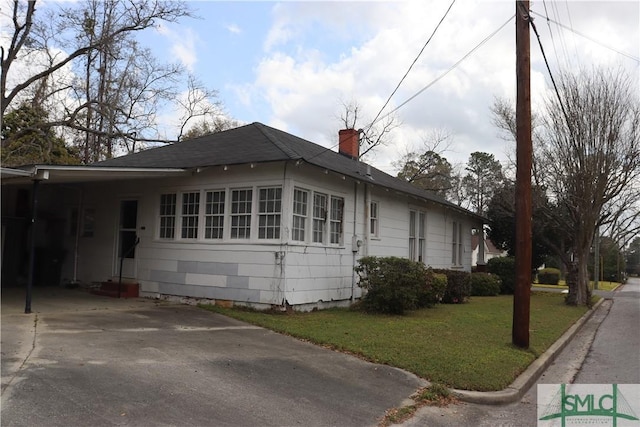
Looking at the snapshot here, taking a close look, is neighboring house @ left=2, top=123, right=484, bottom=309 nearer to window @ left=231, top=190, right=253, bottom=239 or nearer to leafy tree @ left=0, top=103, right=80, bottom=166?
A: window @ left=231, top=190, right=253, bottom=239

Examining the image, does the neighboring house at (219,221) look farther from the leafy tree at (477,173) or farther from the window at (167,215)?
the leafy tree at (477,173)

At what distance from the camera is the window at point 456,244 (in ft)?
72.9

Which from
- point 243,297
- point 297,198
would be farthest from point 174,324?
point 297,198

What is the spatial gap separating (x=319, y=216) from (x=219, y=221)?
8.01 feet

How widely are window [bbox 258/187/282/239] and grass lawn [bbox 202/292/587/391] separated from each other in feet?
5.90

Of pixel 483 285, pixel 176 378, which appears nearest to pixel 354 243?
pixel 176 378

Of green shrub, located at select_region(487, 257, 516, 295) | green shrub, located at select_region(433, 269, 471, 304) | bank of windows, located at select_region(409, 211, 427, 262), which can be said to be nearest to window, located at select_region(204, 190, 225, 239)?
green shrub, located at select_region(433, 269, 471, 304)

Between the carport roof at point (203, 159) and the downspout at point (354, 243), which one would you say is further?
the downspout at point (354, 243)

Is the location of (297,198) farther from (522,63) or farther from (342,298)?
(522,63)

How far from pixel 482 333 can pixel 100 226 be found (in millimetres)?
10846

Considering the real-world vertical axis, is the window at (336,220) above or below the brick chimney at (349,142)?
below

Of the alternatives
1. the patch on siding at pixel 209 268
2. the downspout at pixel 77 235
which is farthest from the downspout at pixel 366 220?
the downspout at pixel 77 235

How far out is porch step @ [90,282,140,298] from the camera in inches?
524

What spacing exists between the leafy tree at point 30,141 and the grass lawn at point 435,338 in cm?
2018
